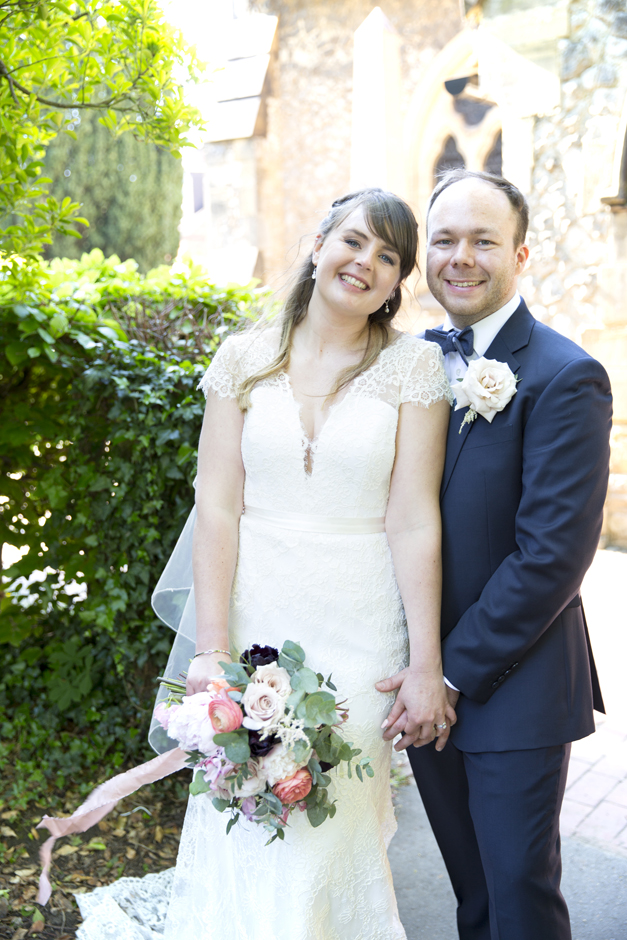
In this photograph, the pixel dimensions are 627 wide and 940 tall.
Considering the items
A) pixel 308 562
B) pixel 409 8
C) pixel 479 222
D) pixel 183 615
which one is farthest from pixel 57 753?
pixel 409 8

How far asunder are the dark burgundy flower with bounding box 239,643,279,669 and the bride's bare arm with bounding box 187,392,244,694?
22cm

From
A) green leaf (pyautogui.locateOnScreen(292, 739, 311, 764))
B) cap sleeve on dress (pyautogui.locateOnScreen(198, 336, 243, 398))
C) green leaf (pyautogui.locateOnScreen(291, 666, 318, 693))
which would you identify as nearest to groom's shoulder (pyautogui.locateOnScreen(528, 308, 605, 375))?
cap sleeve on dress (pyautogui.locateOnScreen(198, 336, 243, 398))

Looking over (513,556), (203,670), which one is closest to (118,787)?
(203,670)

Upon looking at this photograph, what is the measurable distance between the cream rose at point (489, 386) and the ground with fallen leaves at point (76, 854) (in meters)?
2.15

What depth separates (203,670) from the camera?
205 cm

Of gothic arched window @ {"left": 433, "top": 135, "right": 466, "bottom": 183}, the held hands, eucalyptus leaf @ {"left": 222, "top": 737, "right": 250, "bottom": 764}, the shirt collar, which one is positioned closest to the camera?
eucalyptus leaf @ {"left": 222, "top": 737, "right": 250, "bottom": 764}

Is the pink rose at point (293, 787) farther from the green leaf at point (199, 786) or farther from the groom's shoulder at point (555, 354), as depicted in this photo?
the groom's shoulder at point (555, 354)

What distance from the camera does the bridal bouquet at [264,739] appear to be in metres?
1.74

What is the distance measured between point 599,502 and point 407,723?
2.46 ft

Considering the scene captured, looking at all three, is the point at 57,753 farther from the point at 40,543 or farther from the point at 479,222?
the point at 479,222

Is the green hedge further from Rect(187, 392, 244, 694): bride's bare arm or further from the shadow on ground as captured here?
the shadow on ground

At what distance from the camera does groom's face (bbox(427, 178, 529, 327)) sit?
209 centimetres

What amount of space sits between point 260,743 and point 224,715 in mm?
108

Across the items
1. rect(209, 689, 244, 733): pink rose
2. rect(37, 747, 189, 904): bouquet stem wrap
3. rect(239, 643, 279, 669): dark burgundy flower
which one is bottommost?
rect(37, 747, 189, 904): bouquet stem wrap
